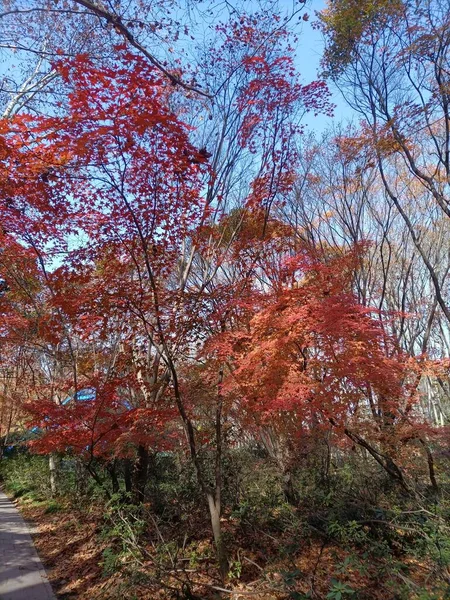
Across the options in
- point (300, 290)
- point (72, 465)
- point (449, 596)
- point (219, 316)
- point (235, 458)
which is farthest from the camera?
point (72, 465)

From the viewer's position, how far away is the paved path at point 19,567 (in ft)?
15.3

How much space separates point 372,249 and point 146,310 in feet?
25.6

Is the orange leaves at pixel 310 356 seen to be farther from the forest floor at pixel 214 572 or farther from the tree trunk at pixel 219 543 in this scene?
the forest floor at pixel 214 572

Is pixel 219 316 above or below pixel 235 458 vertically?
above

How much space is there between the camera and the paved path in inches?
183

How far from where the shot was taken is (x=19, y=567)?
18.1 feet

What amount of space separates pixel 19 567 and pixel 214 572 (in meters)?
2.91

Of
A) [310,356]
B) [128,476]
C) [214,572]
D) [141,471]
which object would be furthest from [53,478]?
[310,356]

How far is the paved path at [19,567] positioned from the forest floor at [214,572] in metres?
0.16

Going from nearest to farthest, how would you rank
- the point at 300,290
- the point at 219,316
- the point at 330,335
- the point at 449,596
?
1. the point at 449,596
2. the point at 330,335
3. the point at 300,290
4. the point at 219,316

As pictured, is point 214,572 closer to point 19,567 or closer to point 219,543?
point 219,543

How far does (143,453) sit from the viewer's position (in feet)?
23.4

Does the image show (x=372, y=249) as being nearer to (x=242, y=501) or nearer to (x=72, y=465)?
(x=242, y=501)

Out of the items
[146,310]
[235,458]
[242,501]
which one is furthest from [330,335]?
[235,458]
